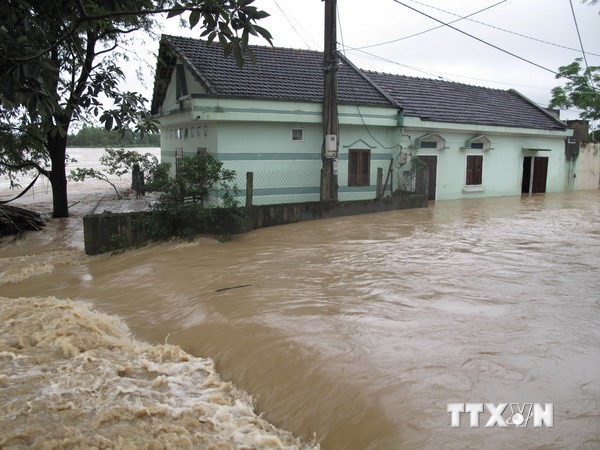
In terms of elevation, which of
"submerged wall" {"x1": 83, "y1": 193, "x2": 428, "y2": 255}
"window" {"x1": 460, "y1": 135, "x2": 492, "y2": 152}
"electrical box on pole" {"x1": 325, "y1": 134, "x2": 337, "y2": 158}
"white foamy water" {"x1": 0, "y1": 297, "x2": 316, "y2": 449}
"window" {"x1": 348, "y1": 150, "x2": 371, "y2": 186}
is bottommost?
"white foamy water" {"x1": 0, "y1": 297, "x2": 316, "y2": 449}

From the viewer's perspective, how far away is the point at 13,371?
5.22 m

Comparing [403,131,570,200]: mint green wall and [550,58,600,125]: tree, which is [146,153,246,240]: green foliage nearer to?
[403,131,570,200]: mint green wall

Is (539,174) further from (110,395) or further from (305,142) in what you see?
(110,395)

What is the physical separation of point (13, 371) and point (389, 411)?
385 centimetres

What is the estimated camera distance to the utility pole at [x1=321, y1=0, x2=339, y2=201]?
13172 mm

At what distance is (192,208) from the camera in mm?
10586

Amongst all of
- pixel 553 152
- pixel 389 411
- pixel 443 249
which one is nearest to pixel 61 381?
pixel 389 411

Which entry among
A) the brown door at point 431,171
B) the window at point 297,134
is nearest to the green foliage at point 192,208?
the window at point 297,134

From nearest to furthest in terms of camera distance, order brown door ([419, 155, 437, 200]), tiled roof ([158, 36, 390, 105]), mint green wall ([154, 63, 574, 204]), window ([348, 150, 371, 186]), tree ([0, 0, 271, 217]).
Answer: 1. tree ([0, 0, 271, 217])
2. mint green wall ([154, 63, 574, 204])
3. tiled roof ([158, 36, 390, 105])
4. window ([348, 150, 371, 186])
5. brown door ([419, 155, 437, 200])

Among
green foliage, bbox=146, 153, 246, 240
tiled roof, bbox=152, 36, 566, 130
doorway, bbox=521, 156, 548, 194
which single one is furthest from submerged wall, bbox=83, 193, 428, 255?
doorway, bbox=521, 156, 548, 194

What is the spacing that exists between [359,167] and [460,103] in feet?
20.1

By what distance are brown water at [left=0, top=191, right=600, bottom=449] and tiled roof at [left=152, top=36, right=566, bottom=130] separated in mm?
4905

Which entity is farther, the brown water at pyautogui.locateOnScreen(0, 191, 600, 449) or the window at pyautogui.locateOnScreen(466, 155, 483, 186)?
the window at pyautogui.locateOnScreen(466, 155, 483, 186)

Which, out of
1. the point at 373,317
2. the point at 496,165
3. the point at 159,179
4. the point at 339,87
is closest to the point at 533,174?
the point at 496,165
